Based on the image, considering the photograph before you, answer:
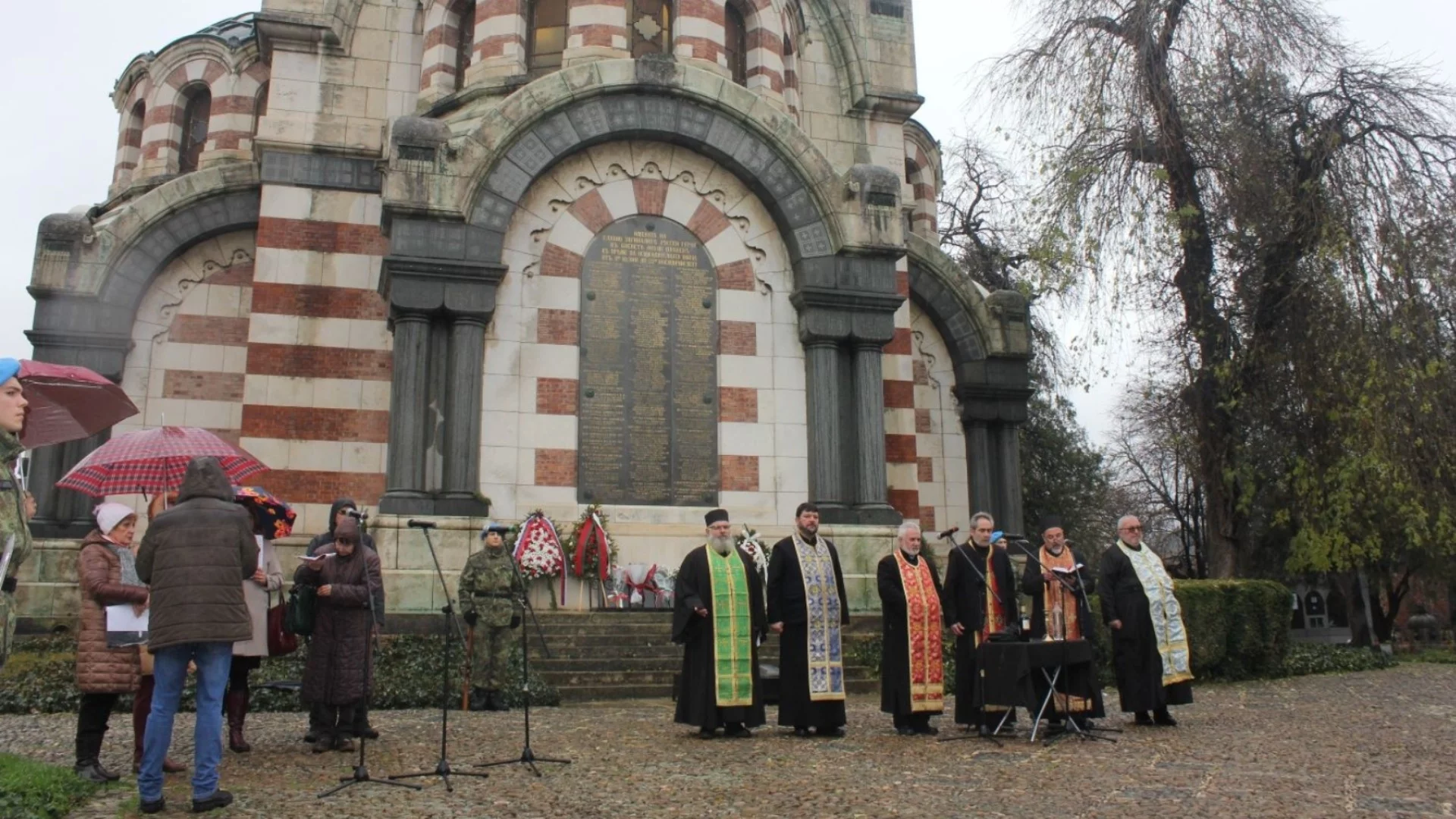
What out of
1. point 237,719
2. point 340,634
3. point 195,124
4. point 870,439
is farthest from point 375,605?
point 195,124

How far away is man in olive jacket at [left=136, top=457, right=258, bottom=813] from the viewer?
634 centimetres

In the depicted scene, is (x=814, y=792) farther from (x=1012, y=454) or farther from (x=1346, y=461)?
(x=1012, y=454)

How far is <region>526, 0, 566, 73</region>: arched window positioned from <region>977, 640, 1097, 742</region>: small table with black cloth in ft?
39.6

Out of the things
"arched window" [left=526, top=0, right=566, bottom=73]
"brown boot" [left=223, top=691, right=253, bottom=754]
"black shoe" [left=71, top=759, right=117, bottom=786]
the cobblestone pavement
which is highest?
"arched window" [left=526, top=0, right=566, bottom=73]

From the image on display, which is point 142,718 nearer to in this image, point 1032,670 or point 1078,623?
point 1032,670

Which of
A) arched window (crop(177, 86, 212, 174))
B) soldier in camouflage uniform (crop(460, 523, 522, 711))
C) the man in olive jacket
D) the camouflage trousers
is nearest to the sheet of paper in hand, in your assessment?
the man in olive jacket

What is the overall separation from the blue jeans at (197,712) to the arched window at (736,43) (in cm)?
1439

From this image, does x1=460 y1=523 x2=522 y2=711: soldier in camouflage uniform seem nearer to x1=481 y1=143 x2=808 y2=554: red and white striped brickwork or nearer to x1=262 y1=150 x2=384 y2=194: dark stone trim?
x1=481 y1=143 x2=808 y2=554: red and white striped brickwork

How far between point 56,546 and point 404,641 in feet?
18.8

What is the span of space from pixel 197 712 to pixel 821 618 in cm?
531

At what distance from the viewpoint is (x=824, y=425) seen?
605 inches

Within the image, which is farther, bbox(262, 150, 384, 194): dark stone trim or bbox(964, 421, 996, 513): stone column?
bbox(964, 421, 996, 513): stone column

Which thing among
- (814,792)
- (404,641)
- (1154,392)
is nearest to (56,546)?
(404,641)

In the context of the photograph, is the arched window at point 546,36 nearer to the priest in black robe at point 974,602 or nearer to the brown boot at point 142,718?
the priest in black robe at point 974,602
